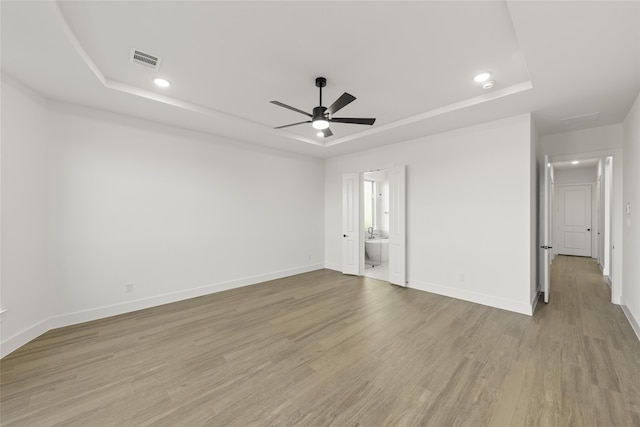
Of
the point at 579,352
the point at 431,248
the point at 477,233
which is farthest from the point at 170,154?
the point at 579,352

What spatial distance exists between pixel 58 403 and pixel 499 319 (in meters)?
4.72

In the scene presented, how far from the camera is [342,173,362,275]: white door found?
591cm

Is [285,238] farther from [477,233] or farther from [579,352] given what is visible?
[579,352]

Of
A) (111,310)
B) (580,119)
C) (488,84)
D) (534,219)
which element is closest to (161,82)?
(111,310)

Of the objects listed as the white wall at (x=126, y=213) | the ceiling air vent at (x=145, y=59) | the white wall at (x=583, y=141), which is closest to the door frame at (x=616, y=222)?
the white wall at (x=583, y=141)

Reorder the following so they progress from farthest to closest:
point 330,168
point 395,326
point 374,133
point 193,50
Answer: point 330,168, point 374,133, point 395,326, point 193,50

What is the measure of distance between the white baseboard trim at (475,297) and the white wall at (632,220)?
1.07 metres

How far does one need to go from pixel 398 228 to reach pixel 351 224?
127cm

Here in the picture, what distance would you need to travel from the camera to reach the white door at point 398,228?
495cm

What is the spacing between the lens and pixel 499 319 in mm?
3471

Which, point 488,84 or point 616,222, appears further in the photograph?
point 616,222

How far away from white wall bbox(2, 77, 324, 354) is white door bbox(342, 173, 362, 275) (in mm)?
1647

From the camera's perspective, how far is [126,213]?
3758mm

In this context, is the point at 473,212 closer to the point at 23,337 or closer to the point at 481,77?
the point at 481,77
